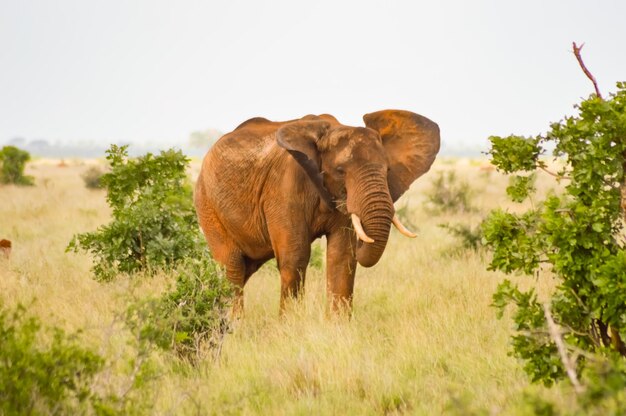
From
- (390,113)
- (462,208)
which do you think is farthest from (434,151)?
(462,208)

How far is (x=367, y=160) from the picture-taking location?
255 inches

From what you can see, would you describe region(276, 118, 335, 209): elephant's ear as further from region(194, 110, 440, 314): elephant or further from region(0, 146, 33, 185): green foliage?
region(0, 146, 33, 185): green foliage

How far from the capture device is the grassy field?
4840mm

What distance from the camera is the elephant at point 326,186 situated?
21.0ft

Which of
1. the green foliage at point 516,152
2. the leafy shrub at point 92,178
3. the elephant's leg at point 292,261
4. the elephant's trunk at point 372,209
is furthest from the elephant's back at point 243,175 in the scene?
the leafy shrub at point 92,178

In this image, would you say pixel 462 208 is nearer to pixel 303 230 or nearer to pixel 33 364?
pixel 303 230

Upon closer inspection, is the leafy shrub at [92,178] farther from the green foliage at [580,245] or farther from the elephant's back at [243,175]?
the green foliage at [580,245]

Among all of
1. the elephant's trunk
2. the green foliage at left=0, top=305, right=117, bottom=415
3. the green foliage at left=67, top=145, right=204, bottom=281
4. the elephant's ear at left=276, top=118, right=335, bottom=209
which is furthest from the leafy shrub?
the green foliage at left=0, top=305, right=117, bottom=415

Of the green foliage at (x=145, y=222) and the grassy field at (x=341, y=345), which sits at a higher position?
the green foliage at (x=145, y=222)

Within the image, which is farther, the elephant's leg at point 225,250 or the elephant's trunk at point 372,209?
the elephant's leg at point 225,250

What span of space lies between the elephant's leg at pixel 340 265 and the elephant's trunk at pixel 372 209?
21.8 inches

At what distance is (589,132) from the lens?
4.38 m

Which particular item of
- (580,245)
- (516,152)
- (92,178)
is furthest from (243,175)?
(92,178)

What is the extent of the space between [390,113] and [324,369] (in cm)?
282
